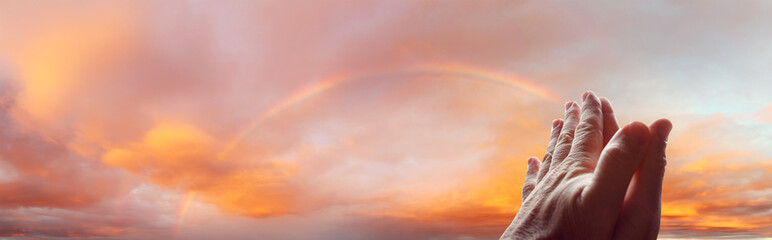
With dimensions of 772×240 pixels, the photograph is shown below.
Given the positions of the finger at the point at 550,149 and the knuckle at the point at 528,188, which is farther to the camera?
the knuckle at the point at 528,188

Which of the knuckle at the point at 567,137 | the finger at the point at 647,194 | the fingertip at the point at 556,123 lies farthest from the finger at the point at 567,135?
the finger at the point at 647,194

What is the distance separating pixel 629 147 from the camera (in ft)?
7.43

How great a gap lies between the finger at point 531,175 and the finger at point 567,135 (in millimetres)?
855

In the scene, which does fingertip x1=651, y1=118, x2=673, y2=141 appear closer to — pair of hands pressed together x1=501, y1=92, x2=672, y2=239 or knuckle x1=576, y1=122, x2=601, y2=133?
pair of hands pressed together x1=501, y1=92, x2=672, y2=239

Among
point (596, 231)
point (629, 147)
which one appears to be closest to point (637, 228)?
point (596, 231)

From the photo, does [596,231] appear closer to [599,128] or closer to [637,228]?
[637,228]

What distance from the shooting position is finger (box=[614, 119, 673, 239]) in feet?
7.64

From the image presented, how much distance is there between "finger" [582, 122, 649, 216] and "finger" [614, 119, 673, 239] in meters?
0.11

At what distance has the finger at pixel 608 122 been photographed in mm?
3148

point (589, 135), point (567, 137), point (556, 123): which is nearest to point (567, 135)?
point (567, 137)

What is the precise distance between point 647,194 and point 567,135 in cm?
120

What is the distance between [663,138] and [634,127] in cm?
22

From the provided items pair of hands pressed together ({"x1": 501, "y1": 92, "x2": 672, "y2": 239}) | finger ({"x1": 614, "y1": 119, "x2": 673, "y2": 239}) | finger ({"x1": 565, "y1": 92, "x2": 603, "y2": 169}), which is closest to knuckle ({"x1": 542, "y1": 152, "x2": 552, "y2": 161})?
finger ({"x1": 565, "y1": 92, "x2": 603, "y2": 169})

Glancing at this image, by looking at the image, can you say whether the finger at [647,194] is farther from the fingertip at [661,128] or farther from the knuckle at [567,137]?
the knuckle at [567,137]
